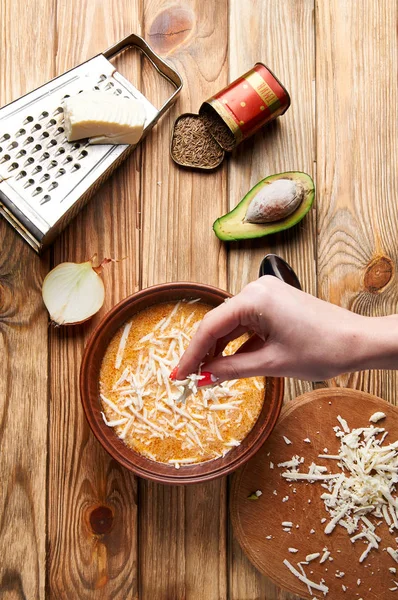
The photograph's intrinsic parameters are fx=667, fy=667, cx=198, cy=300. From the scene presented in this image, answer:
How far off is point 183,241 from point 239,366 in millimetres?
512

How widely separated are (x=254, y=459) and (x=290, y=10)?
42.0 inches

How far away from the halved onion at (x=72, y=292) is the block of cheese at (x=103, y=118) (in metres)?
0.29

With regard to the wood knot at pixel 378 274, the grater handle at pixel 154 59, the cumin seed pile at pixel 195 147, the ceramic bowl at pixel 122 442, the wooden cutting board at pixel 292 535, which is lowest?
the wooden cutting board at pixel 292 535

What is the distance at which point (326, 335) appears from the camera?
1096 mm

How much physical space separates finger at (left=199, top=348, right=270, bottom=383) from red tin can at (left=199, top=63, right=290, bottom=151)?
0.60m

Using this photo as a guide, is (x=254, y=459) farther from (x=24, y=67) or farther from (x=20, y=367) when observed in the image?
(x=24, y=67)

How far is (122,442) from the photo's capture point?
1423mm

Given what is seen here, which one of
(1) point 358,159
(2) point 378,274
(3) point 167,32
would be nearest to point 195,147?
(3) point 167,32

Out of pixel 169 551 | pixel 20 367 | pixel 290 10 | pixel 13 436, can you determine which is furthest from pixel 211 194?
pixel 169 551

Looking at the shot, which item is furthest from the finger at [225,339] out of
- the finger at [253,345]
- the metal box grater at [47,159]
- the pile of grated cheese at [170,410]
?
the metal box grater at [47,159]

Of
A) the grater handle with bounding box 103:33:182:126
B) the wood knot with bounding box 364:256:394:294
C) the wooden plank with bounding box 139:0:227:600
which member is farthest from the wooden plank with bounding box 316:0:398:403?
the grater handle with bounding box 103:33:182:126

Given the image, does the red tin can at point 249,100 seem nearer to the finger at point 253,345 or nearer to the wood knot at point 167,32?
the wood knot at point 167,32

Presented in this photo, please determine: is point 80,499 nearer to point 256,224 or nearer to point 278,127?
point 256,224

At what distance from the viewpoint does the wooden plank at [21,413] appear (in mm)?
1503
